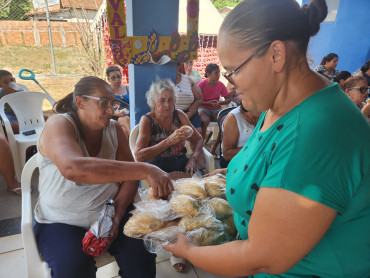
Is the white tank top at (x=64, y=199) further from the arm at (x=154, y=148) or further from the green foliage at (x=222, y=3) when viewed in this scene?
the green foliage at (x=222, y=3)

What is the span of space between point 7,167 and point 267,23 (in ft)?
12.0

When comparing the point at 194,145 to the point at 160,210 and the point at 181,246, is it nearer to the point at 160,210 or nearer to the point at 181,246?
the point at 160,210

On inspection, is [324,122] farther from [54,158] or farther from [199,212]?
[54,158]

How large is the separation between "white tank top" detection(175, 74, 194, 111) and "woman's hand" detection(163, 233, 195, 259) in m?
3.13

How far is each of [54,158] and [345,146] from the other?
1.48 m

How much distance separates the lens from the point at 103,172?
4.65 feet

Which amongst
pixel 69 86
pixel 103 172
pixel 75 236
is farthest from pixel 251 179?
pixel 69 86

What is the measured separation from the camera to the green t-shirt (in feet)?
2.17

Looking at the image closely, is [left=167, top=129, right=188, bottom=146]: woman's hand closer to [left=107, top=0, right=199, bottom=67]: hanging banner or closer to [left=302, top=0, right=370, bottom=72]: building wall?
[left=107, top=0, right=199, bottom=67]: hanging banner

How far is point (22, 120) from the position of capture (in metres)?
3.88

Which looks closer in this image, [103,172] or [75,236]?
[103,172]

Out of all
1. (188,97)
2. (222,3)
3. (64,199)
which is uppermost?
(222,3)

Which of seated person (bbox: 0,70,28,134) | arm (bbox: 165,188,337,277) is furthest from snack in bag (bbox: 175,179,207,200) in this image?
seated person (bbox: 0,70,28,134)

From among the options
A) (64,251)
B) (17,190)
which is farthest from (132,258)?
(17,190)
